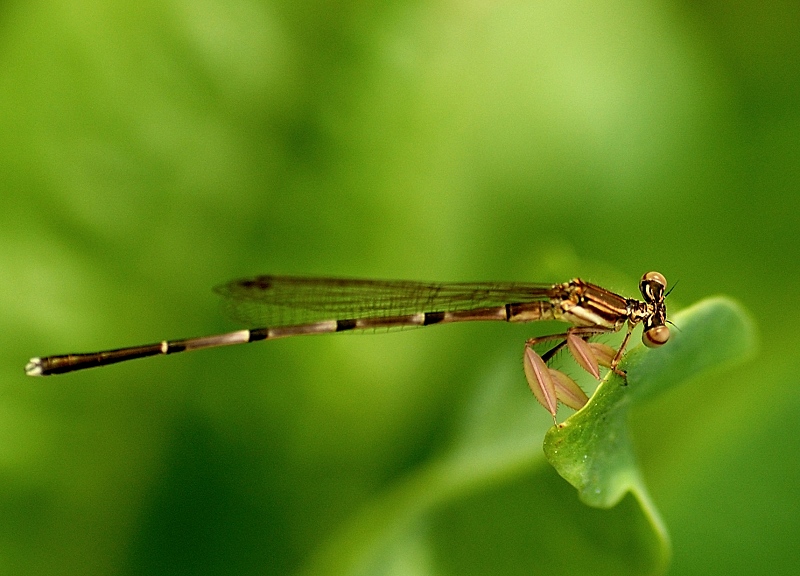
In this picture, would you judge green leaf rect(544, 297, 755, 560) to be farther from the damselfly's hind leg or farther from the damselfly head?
the damselfly head

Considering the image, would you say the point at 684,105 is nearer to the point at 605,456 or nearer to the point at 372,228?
the point at 372,228

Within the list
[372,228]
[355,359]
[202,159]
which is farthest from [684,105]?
[202,159]

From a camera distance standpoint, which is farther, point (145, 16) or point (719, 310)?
point (145, 16)

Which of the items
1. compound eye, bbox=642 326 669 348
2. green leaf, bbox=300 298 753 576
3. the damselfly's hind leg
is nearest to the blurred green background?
green leaf, bbox=300 298 753 576

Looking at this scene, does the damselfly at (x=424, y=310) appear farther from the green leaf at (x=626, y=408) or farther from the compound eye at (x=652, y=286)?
the green leaf at (x=626, y=408)

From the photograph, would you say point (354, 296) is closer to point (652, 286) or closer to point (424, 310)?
point (424, 310)

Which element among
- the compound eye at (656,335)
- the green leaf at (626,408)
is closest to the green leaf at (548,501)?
the green leaf at (626,408)

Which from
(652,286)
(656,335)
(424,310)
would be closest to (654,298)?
(652,286)
